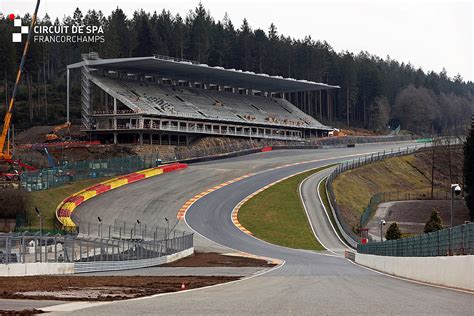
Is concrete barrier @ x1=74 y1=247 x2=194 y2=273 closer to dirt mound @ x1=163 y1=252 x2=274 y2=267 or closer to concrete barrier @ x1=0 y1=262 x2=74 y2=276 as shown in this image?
dirt mound @ x1=163 y1=252 x2=274 y2=267

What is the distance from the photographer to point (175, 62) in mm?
124750

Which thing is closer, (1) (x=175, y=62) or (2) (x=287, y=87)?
(1) (x=175, y=62)

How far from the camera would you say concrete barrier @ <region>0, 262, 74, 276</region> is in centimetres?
3034

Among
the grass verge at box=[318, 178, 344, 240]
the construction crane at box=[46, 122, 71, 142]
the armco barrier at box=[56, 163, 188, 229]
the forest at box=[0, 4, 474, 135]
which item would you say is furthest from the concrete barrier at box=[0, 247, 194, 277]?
the forest at box=[0, 4, 474, 135]

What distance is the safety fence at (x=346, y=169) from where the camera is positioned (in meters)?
73.6

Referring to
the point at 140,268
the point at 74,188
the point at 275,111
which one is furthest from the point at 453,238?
the point at 275,111

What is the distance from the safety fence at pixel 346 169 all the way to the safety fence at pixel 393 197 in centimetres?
299

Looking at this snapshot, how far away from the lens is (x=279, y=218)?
77312mm

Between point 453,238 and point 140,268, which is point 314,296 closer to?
point 453,238

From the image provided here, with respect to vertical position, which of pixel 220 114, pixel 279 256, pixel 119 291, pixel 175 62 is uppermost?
→ pixel 175 62

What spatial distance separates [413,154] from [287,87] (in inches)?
1635

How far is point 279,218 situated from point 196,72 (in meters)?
64.1

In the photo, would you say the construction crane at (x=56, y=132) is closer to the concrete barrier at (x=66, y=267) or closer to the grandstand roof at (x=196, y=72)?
the grandstand roof at (x=196, y=72)

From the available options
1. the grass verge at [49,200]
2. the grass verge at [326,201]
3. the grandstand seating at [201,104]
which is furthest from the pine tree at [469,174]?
the grandstand seating at [201,104]
